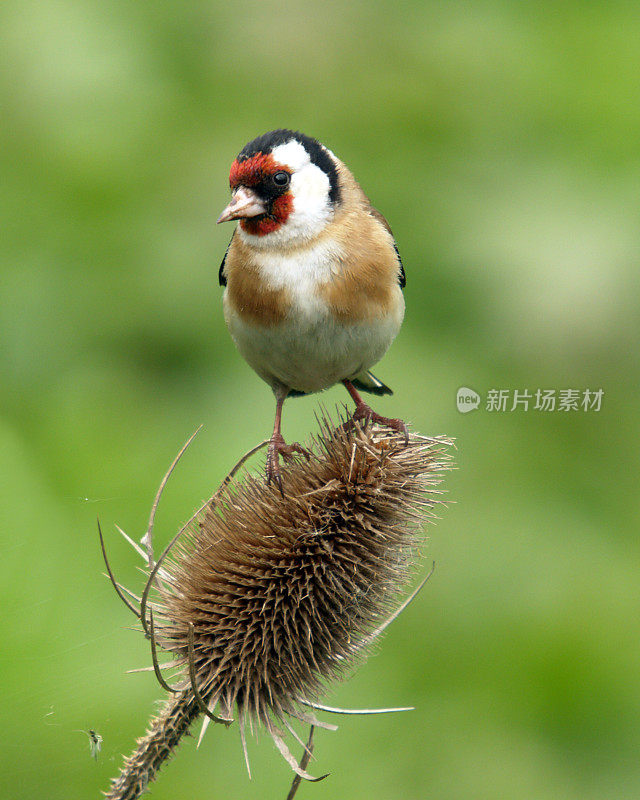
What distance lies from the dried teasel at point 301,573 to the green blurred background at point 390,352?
842mm

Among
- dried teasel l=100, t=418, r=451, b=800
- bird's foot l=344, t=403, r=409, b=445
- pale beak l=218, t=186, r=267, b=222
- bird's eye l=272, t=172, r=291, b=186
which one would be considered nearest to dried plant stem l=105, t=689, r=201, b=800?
dried teasel l=100, t=418, r=451, b=800

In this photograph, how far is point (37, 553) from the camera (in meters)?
3.14

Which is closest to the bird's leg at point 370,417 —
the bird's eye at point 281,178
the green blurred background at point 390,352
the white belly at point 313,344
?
the white belly at point 313,344

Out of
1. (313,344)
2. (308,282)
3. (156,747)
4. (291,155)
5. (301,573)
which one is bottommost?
(156,747)

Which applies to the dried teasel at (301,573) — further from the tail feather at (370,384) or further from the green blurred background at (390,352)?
the green blurred background at (390,352)

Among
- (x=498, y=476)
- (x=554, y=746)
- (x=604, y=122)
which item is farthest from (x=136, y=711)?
(x=604, y=122)

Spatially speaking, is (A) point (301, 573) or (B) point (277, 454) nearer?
(A) point (301, 573)

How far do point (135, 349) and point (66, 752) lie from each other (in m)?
2.18

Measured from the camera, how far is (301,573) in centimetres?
208

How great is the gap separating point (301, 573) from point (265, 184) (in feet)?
2.94

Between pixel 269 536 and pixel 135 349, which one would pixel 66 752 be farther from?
pixel 135 349

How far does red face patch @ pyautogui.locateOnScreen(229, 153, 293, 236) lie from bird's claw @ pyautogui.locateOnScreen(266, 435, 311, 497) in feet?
1.77

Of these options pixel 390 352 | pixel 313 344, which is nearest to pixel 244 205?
pixel 313 344

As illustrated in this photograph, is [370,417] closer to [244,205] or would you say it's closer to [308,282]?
[308,282]
